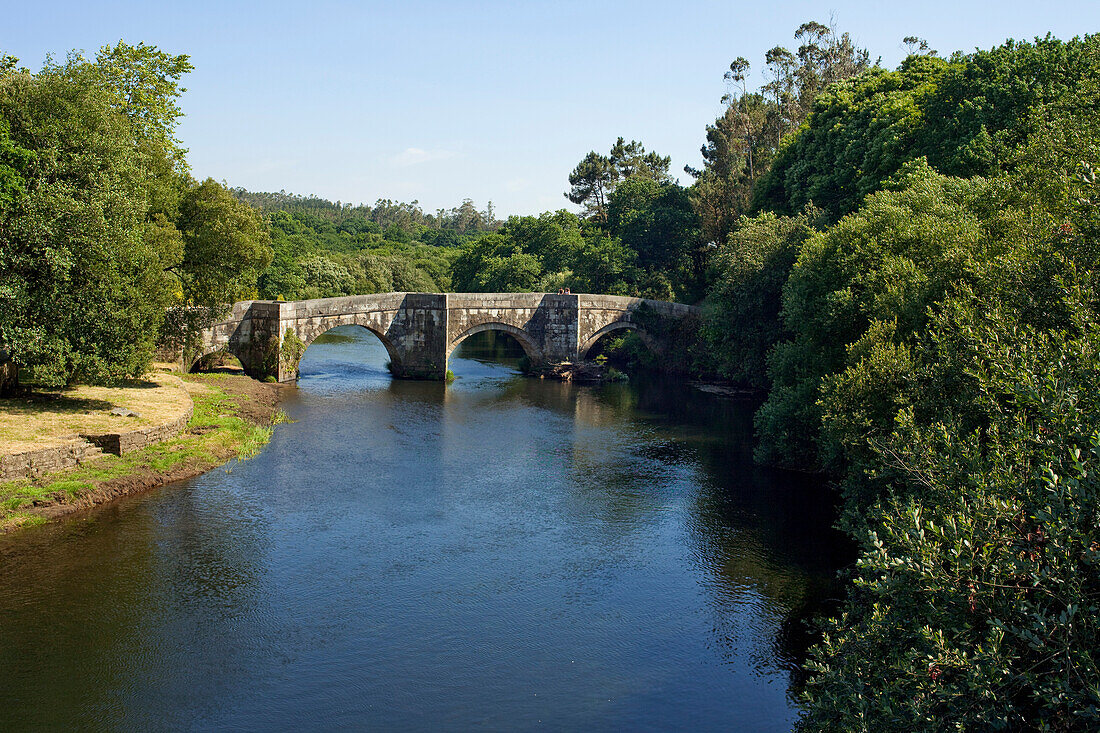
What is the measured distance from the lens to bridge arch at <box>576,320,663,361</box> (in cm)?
4806

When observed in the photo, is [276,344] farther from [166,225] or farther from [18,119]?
[18,119]

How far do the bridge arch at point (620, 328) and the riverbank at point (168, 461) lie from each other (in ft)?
61.3

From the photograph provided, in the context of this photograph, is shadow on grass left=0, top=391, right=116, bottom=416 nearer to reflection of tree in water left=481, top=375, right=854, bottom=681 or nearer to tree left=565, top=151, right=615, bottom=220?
reflection of tree in water left=481, top=375, right=854, bottom=681

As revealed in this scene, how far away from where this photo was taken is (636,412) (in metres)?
38.8

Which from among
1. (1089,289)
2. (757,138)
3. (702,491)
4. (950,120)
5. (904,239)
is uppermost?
(757,138)

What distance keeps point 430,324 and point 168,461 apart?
21439mm

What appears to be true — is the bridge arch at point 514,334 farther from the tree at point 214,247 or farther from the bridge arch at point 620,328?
the tree at point 214,247

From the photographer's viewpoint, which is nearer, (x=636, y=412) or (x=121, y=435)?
(x=121, y=435)

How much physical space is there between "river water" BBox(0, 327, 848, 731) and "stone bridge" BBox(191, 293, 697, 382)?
1120 cm

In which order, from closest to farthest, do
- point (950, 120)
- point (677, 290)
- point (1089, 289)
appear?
point (1089, 289)
point (950, 120)
point (677, 290)

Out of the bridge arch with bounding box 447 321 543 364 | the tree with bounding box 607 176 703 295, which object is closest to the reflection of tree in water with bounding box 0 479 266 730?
the bridge arch with bounding box 447 321 543 364

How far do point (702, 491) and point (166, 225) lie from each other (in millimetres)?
22086

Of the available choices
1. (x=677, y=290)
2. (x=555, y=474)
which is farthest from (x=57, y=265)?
(x=677, y=290)

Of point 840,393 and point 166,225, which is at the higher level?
point 166,225
